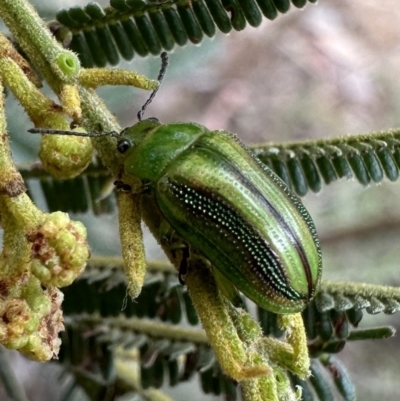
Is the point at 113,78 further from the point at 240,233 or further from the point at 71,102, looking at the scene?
the point at 240,233

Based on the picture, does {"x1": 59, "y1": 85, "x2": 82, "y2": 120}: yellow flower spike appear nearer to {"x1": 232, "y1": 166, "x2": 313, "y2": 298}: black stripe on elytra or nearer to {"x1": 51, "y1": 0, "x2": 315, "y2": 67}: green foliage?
{"x1": 232, "y1": 166, "x2": 313, "y2": 298}: black stripe on elytra

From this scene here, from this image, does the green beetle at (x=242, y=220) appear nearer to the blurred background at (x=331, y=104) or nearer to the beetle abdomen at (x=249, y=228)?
the beetle abdomen at (x=249, y=228)

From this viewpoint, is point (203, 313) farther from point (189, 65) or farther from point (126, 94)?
point (189, 65)

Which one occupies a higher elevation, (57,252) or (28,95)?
(28,95)

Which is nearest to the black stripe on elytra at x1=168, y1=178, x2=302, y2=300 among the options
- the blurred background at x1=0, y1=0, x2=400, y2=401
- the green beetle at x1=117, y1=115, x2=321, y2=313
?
the green beetle at x1=117, y1=115, x2=321, y2=313

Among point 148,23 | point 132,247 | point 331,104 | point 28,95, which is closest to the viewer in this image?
point 132,247

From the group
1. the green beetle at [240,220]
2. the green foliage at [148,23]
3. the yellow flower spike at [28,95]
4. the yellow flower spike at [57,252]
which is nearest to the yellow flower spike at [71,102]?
the yellow flower spike at [28,95]

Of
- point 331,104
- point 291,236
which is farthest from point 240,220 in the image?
point 331,104
